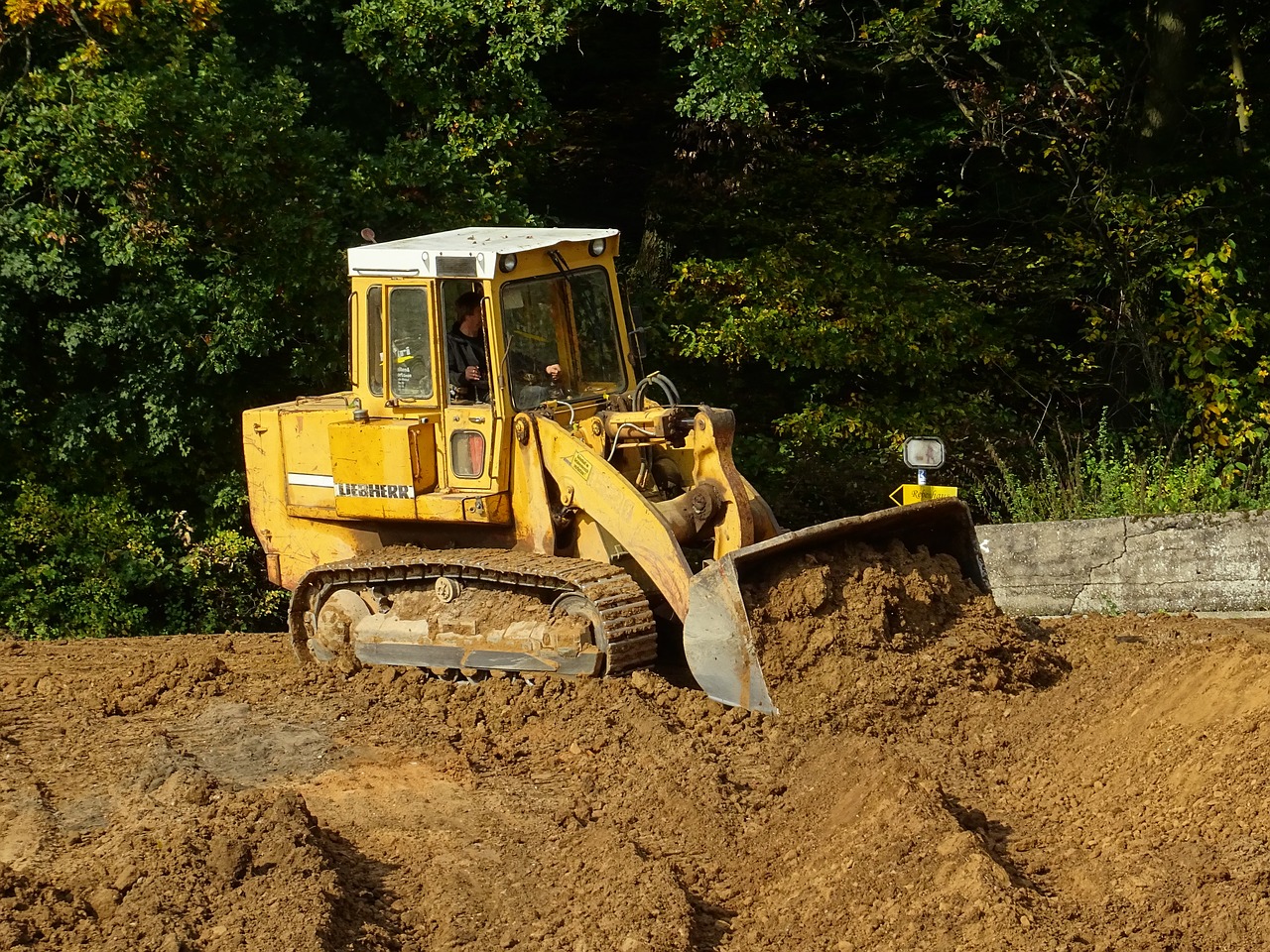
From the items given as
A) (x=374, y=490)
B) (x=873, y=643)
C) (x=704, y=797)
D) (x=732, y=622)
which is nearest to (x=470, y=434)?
(x=374, y=490)

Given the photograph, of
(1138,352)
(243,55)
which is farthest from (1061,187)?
(243,55)

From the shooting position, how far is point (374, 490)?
Answer: 929cm

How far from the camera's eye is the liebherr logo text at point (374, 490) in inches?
360

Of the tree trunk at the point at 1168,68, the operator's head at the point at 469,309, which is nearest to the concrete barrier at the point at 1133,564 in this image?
the operator's head at the point at 469,309

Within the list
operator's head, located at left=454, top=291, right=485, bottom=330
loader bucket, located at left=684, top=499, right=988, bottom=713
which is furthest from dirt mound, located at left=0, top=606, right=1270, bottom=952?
operator's head, located at left=454, top=291, right=485, bottom=330

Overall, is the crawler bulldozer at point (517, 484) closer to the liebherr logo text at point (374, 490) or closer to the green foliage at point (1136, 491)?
the liebherr logo text at point (374, 490)

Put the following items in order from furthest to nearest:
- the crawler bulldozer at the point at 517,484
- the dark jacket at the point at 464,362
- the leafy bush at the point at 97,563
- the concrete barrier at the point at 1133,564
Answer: the leafy bush at the point at 97,563 < the concrete barrier at the point at 1133,564 < the dark jacket at the point at 464,362 < the crawler bulldozer at the point at 517,484

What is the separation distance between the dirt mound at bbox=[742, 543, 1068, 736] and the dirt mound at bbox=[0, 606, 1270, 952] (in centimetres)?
2

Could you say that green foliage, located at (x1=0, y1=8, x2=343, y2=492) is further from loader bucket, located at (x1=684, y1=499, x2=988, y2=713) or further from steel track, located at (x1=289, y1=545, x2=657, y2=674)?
loader bucket, located at (x1=684, y1=499, x2=988, y2=713)

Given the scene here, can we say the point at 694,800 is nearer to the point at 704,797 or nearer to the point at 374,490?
the point at 704,797

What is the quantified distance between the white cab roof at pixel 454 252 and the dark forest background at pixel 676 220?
3.57m

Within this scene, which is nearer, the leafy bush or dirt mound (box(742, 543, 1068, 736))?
dirt mound (box(742, 543, 1068, 736))

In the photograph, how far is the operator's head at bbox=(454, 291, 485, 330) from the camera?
887cm

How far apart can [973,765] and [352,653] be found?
4.14 metres
